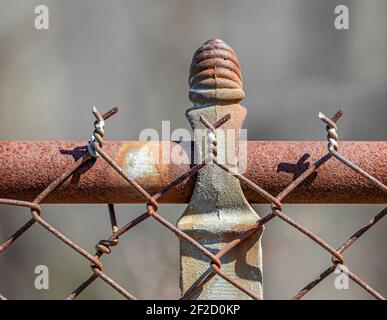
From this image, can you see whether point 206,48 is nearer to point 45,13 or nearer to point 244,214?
point 244,214

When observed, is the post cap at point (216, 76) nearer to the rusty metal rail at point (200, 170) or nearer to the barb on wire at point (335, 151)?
the rusty metal rail at point (200, 170)

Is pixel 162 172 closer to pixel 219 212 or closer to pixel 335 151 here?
pixel 219 212

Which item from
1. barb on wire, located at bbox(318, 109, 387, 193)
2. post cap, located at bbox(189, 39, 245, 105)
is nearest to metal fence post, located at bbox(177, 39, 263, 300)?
post cap, located at bbox(189, 39, 245, 105)

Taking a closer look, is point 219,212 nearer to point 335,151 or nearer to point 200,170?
point 200,170

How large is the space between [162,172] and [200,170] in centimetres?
5

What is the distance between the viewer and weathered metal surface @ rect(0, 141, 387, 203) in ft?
3.45

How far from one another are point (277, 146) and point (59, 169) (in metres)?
0.27

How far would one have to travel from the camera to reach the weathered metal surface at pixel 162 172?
105 cm

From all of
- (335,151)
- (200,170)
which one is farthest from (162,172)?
(335,151)

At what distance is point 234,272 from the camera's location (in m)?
1.06

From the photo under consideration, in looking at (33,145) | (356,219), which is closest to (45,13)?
(356,219)

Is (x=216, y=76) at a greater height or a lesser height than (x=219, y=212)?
greater

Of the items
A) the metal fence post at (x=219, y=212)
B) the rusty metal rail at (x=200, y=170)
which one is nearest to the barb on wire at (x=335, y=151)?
the rusty metal rail at (x=200, y=170)

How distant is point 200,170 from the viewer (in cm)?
106
